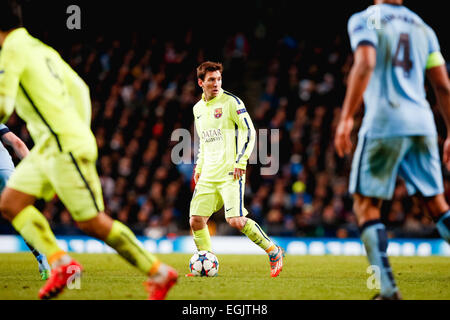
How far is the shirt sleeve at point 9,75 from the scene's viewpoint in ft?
15.1

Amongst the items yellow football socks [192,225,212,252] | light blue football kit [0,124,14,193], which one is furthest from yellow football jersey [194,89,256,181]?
light blue football kit [0,124,14,193]

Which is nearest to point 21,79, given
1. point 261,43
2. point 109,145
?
point 109,145

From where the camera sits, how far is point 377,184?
489 centimetres

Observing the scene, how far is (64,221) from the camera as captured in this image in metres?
15.7

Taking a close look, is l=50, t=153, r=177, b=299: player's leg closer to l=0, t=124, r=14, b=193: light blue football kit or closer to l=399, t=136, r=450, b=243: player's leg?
l=399, t=136, r=450, b=243: player's leg

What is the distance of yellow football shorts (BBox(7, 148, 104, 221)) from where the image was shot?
4734 mm

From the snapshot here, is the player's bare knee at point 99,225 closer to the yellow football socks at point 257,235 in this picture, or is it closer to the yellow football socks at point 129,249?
the yellow football socks at point 129,249

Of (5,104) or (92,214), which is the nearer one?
(5,104)

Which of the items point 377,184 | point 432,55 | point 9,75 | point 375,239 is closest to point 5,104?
point 9,75

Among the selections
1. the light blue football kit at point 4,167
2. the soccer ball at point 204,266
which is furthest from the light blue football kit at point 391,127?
the light blue football kit at point 4,167

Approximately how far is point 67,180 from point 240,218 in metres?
3.48

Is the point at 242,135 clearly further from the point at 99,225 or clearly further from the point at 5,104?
the point at 5,104

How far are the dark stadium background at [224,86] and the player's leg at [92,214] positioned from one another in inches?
400
